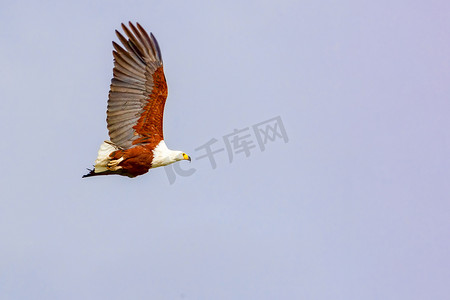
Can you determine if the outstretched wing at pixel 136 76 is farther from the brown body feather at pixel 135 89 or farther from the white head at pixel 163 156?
the white head at pixel 163 156

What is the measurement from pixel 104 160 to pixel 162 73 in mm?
2372

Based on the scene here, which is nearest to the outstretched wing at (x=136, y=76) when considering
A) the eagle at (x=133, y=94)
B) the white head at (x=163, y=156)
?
the eagle at (x=133, y=94)

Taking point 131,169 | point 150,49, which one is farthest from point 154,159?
point 150,49

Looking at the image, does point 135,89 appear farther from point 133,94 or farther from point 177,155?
point 177,155

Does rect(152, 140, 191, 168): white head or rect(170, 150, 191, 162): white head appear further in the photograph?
rect(170, 150, 191, 162): white head

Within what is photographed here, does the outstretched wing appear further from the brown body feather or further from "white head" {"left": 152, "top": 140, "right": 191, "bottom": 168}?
"white head" {"left": 152, "top": 140, "right": 191, "bottom": 168}

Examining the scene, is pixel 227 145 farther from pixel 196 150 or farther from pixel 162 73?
pixel 162 73

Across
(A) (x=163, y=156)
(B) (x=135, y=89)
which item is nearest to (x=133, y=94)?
(B) (x=135, y=89)

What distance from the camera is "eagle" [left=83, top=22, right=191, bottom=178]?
26.1m

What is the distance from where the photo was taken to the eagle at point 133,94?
26109 millimetres

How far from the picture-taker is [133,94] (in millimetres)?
26141

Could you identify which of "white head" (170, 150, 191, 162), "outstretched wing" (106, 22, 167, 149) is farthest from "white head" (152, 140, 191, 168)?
"outstretched wing" (106, 22, 167, 149)

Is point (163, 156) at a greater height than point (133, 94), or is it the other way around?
point (133, 94)

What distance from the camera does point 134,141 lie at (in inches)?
1041
